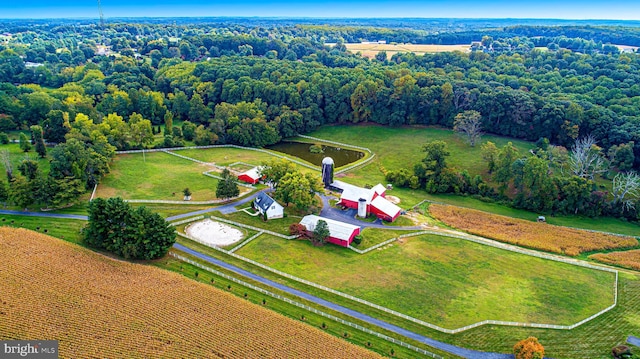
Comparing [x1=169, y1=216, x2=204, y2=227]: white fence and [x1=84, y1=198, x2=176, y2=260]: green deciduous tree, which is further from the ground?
[x1=84, y1=198, x2=176, y2=260]: green deciduous tree

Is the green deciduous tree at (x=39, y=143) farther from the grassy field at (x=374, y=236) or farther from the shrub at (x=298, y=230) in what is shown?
the grassy field at (x=374, y=236)

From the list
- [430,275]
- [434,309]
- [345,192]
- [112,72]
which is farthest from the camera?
[112,72]

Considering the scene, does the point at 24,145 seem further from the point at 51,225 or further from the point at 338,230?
the point at 338,230

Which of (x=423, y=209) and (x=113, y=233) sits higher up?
(x=113, y=233)

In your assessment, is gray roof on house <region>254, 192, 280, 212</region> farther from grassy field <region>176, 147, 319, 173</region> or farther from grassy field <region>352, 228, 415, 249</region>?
grassy field <region>176, 147, 319, 173</region>

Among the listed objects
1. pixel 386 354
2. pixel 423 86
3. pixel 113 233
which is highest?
pixel 423 86

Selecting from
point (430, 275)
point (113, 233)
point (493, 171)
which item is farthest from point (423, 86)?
point (113, 233)

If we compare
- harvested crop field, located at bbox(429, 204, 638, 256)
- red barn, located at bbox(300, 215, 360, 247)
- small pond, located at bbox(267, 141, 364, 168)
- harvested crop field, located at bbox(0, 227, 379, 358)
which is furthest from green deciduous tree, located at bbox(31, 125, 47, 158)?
harvested crop field, located at bbox(429, 204, 638, 256)

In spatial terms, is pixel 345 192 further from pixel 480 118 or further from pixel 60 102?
pixel 60 102
